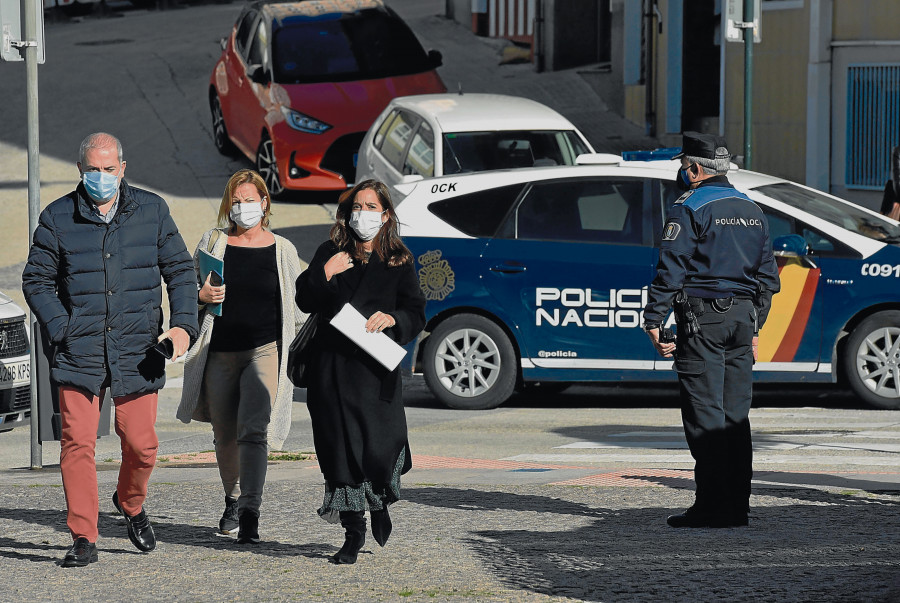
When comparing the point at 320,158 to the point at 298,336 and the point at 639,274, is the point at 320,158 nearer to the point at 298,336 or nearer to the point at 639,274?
the point at 639,274

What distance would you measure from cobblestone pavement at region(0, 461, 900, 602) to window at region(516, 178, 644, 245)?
3.64 meters

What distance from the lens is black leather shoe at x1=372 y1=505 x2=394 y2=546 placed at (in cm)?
671

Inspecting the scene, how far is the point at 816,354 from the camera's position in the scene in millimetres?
11594

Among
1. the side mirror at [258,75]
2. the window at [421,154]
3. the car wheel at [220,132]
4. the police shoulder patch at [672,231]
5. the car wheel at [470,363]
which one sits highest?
the side mirror at [258,75]

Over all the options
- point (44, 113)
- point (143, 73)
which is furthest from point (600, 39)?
point (44, 113)

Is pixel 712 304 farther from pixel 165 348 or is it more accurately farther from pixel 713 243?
pixel 165 348

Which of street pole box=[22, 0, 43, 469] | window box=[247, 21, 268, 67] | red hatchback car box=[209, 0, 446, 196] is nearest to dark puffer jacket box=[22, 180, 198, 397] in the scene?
street pole box=[22, 0, 43, 469]

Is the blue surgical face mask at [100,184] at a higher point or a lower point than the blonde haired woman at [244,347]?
higher

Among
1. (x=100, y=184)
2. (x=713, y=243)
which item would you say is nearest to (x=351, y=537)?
(x=100, y=184)

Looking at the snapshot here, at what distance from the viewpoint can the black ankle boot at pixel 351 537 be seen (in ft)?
21.7

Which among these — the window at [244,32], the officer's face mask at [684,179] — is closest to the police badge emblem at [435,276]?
the officer's face mask at [684,179]

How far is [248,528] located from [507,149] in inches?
326

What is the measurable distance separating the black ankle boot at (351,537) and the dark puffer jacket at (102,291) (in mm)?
963

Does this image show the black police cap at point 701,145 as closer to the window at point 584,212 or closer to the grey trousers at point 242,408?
the grey trousers at point 242,408
